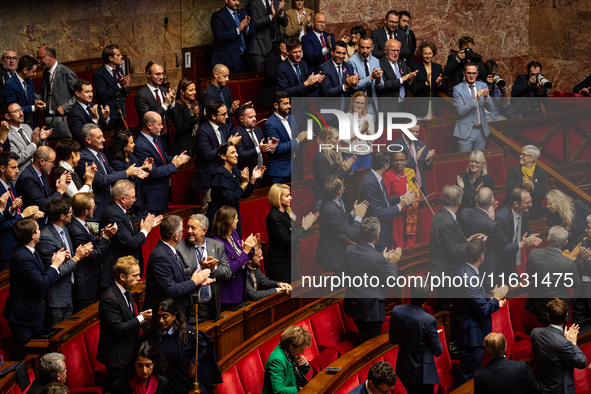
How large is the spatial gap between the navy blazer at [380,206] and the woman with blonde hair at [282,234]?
426mm

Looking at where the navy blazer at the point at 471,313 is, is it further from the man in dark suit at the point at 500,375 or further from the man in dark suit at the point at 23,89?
the man in dark suit at the point at 23,89

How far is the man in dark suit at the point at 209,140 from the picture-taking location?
16.6ft

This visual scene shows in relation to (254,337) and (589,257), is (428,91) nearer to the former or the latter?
(589,257)

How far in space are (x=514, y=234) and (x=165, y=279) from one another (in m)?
2.44

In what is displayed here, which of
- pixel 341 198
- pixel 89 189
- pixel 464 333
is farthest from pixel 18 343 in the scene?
pixel 464 333

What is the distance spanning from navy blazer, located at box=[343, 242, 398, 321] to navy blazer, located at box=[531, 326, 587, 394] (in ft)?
2.71

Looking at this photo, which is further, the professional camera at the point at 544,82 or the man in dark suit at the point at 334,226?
the professional camera at the point at 544,82

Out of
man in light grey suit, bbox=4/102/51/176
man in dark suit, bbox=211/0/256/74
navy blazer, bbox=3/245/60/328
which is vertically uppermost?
man in dark suit, bbox=211/0/256/74

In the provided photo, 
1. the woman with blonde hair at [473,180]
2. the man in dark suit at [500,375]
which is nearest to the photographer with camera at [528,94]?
the woman with blonde hair at [473,180]

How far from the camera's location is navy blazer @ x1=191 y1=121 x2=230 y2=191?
199 inches

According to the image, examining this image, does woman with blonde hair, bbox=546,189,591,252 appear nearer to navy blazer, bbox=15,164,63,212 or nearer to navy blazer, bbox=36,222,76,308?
navy blazer, bbox=36,222,76,308

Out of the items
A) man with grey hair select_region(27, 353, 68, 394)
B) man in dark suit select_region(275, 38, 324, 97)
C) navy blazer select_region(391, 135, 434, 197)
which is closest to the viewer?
man with grey hair select_region(27, 353, 68, 394)

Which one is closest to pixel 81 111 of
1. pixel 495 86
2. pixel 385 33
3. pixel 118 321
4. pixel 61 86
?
pixel 61 86

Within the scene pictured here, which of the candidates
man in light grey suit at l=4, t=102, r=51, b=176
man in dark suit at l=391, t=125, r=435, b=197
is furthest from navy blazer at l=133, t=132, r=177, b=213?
man in dark suit at l=391, t=125, r=435, b=197
